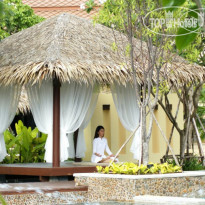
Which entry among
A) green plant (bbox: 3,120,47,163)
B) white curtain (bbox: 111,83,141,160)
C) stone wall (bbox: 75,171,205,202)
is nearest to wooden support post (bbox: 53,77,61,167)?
stone wall (bbox: 75,171,205,202)

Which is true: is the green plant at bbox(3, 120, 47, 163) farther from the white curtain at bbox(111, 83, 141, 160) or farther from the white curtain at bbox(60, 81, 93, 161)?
the white curtain at bbox(111, 83, 141, 160)

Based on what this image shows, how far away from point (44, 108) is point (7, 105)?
81 cm

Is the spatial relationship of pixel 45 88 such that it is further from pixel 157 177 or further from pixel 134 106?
pixel 157 177

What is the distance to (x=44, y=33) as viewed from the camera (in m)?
9.21

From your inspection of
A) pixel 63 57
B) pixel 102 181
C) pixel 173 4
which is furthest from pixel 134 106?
pixel 173 4

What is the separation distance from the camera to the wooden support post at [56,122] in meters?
8.34

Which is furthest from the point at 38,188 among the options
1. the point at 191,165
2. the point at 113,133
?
the point at 113,133

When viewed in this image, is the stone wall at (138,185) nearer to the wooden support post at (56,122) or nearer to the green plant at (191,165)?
the wooden support post at (56,122)

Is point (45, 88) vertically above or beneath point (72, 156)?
above

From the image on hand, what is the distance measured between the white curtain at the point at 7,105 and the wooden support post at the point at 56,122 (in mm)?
874

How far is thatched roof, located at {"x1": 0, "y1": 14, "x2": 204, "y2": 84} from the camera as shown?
311 inches

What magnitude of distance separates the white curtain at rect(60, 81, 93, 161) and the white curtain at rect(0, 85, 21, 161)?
0.92 meters

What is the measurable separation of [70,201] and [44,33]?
10.7 feet

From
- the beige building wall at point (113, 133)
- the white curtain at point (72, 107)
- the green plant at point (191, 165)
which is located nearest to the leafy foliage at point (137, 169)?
the white curtain at point (72, 107)
